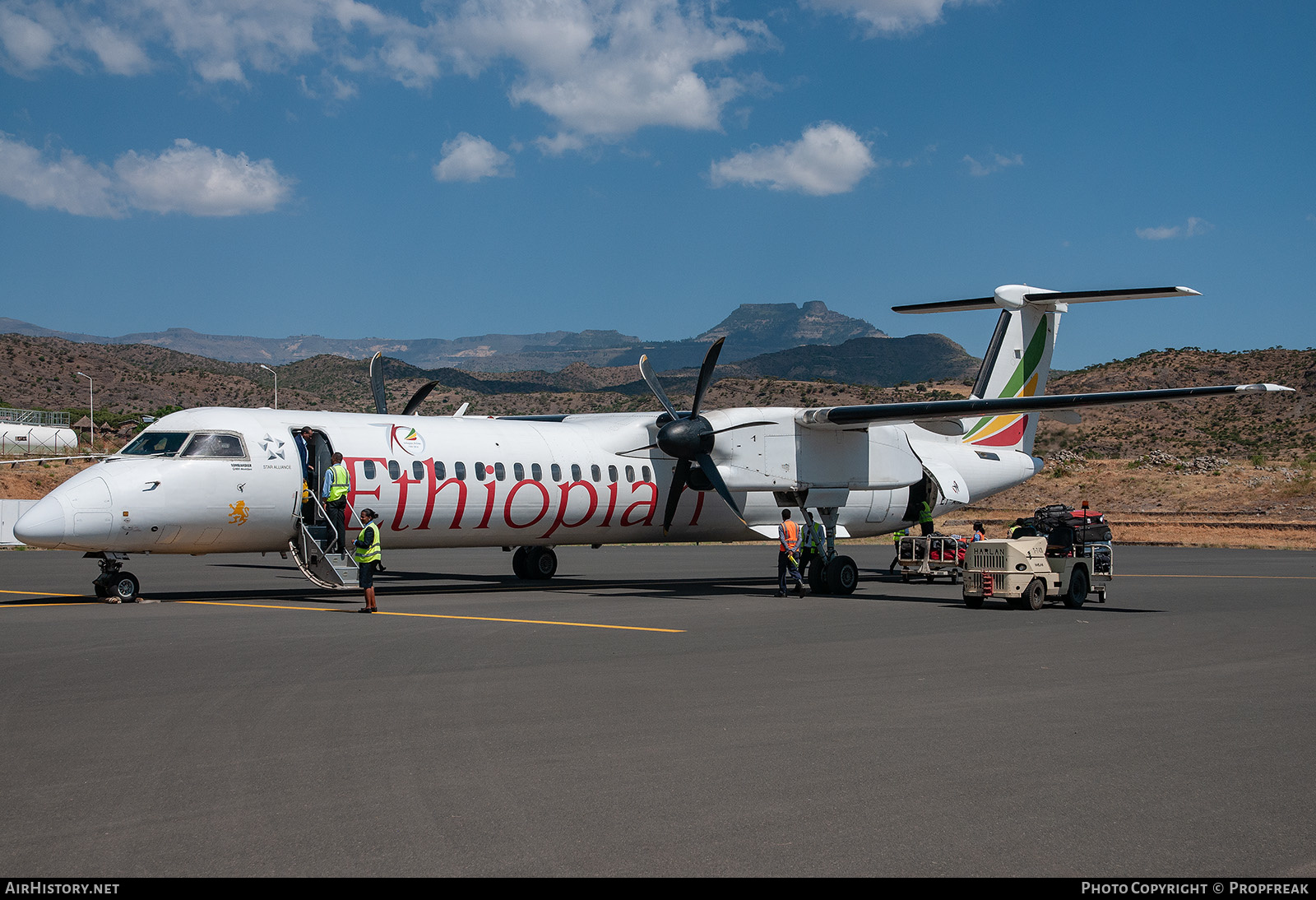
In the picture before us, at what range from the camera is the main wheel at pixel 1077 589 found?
18594 mm

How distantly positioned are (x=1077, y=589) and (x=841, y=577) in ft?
15.6

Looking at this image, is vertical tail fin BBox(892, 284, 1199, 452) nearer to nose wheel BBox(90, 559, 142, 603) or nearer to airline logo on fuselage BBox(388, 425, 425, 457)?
airline logo on fuselage BBox(388, 425, 425, 457)

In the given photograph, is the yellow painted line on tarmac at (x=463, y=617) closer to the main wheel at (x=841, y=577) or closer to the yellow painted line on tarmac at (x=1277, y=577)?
the main wheel at (x=841, y=577)

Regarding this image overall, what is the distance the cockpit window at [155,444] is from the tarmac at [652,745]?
281 cm

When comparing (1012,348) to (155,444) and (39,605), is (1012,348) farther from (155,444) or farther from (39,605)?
(39,605)

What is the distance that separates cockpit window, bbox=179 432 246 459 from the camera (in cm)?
1816

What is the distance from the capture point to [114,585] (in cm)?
1836

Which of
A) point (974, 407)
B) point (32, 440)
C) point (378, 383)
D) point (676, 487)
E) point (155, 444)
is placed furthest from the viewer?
point (32, 440)

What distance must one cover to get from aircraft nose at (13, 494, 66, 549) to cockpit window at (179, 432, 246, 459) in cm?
219

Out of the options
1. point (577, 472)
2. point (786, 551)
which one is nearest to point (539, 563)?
point (577, 472)

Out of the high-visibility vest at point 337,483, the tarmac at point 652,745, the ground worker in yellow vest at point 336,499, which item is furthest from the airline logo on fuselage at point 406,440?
the tarmac at point 652,745

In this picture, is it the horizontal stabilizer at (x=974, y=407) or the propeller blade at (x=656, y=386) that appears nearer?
the horizontal stabilizer at (x=974, y=407)

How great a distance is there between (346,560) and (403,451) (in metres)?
2.30

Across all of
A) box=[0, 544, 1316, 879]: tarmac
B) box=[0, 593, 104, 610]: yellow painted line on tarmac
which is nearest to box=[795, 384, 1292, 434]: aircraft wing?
box=[0, 544, 1316, 879]: tarmac
